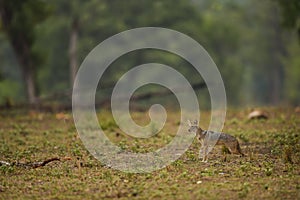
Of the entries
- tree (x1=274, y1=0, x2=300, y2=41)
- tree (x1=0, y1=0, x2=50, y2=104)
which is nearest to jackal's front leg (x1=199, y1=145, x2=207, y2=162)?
tree (x1=274, y1=0, x2=300, y2=41)

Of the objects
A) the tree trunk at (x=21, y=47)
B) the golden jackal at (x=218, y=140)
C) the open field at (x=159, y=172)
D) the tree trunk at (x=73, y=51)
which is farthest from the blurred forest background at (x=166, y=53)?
the golden jackal at (x=218, y=140)

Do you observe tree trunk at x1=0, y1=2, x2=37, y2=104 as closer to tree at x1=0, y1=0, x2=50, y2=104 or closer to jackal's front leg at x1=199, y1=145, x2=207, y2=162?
tree at x1=0, y1=0, x2=50, y2=104

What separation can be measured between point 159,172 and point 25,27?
61.4 feet

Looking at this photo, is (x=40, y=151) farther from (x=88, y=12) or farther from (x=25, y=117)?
(x=88, y=12)

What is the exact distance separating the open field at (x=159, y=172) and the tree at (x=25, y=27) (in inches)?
468

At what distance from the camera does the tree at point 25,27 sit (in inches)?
1117

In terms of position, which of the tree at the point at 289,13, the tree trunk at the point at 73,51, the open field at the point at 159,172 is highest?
the tree trunk at the point at 73,51

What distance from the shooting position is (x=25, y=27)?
A: 28531mm

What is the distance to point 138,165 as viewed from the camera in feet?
40.1

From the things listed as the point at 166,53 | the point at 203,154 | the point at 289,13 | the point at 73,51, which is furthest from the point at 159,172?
the point at 166,53

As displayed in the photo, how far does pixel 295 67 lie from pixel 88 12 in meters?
19.4

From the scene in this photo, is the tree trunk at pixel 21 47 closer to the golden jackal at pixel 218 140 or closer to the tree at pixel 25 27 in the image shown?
the tree at pixel 25 27

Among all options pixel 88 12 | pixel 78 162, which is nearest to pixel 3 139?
pixel 78 162

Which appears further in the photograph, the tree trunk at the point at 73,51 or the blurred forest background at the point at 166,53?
the blurred forest background at the point at 166,53
